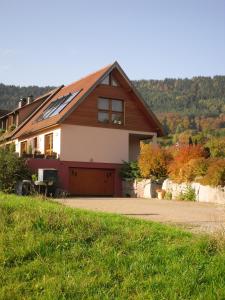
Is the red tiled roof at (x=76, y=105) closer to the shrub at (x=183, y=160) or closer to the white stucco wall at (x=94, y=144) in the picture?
the white stucco wall at (x=94, y=144)

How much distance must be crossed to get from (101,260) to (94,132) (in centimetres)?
2218

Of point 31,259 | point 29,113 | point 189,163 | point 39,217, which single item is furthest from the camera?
point 29,113

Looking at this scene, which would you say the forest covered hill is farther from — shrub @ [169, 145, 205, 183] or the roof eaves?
shrub @ [169, 145, 205, 183]

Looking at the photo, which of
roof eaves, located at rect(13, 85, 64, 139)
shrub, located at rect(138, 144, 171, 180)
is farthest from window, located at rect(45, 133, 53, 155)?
shrub, located at rect(138, 144, 171, 180)

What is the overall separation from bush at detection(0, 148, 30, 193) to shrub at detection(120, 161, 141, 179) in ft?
23.8

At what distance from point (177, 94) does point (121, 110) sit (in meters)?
84.1

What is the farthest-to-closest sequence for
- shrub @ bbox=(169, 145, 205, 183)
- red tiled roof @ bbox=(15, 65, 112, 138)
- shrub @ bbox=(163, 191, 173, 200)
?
red tiled roof @ bbox=(15, 65, 112, 138)
shrub @ bbox=(163, 191, 173, 200)
shrub @ bbox=(169, 145, 205, 183)

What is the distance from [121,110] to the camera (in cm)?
3052

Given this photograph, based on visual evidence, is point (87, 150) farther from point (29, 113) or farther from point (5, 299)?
point (5, 299)

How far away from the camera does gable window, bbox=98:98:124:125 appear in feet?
97.5

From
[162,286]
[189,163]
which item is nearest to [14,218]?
[162,286]

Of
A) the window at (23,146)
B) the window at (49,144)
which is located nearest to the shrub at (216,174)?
the window at (49,144)

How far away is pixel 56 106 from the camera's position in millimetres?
31766

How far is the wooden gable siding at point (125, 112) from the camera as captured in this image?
28516mm
